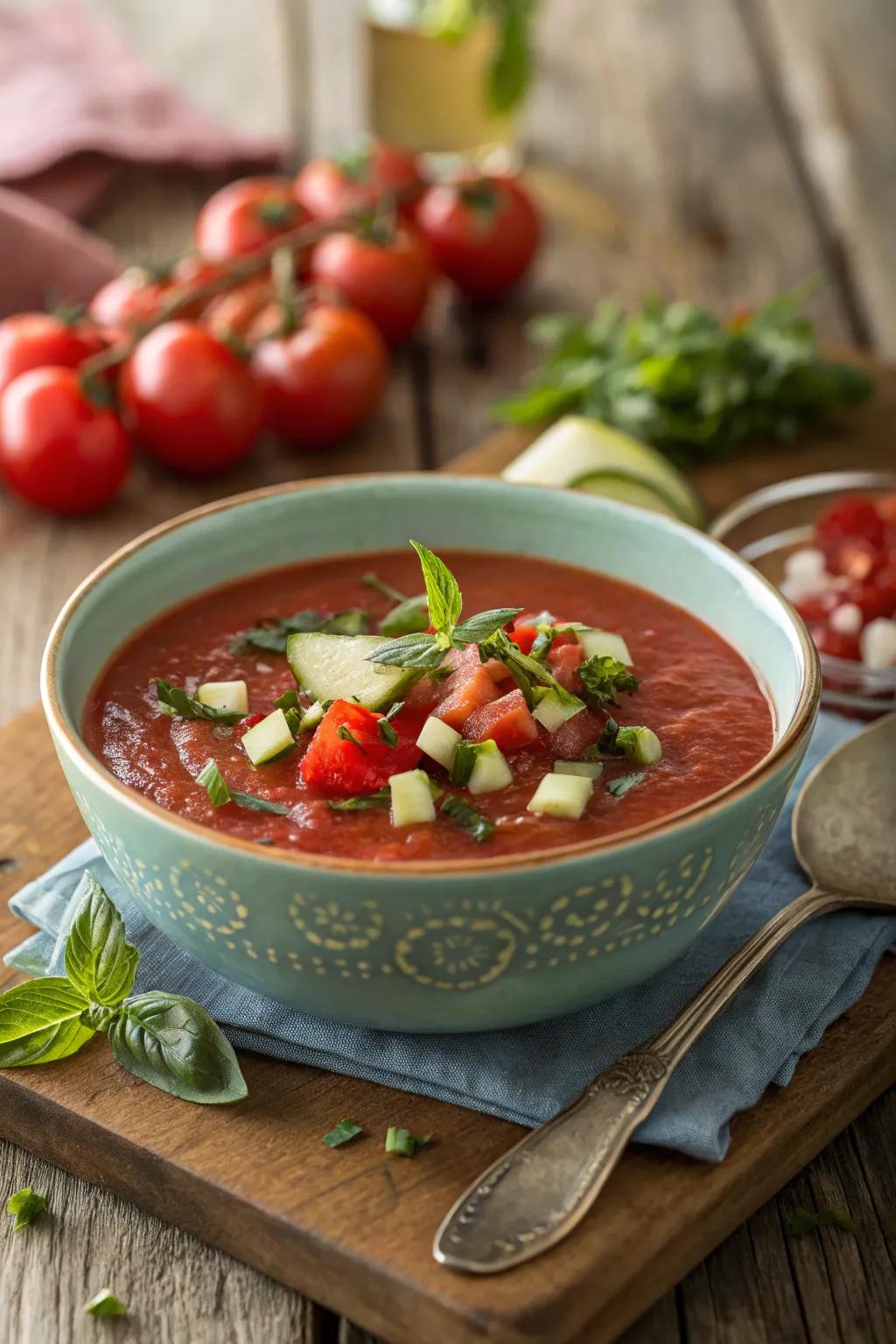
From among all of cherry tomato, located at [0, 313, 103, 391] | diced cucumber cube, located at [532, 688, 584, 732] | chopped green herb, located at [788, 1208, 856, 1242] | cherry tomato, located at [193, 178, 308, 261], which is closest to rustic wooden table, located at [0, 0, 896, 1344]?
chopped green herb, located at [788, 1208, 856, 1242]

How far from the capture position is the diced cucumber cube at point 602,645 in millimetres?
2826

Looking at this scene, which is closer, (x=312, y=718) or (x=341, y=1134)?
(x=341, y=1134)

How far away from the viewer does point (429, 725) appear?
99.3 inches

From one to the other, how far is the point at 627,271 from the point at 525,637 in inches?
134

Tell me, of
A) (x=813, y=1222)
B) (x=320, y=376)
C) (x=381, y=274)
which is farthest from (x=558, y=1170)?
(x=381, y=274)

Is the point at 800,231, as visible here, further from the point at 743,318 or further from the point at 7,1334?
the point at 7,1334

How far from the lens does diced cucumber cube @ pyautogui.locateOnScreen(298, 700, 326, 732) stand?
8.60 feet

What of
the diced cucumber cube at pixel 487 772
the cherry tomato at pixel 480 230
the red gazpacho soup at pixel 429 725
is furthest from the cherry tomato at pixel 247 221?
the diced cucumber cube at pixel 487 772

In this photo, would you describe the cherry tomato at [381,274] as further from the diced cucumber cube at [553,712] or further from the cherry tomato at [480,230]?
the diced cucumber cube at [553,712]

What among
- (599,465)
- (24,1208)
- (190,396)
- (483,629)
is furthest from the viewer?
(190,396)

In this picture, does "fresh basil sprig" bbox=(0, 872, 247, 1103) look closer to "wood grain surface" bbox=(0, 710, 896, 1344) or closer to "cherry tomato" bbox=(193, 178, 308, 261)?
"wood grain surface" bbox=(0, 710, 896, 1344)

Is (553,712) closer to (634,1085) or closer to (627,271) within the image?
(634,1085)

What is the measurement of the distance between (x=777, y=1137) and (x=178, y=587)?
5.01 feet

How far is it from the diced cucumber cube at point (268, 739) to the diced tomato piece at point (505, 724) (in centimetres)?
30
